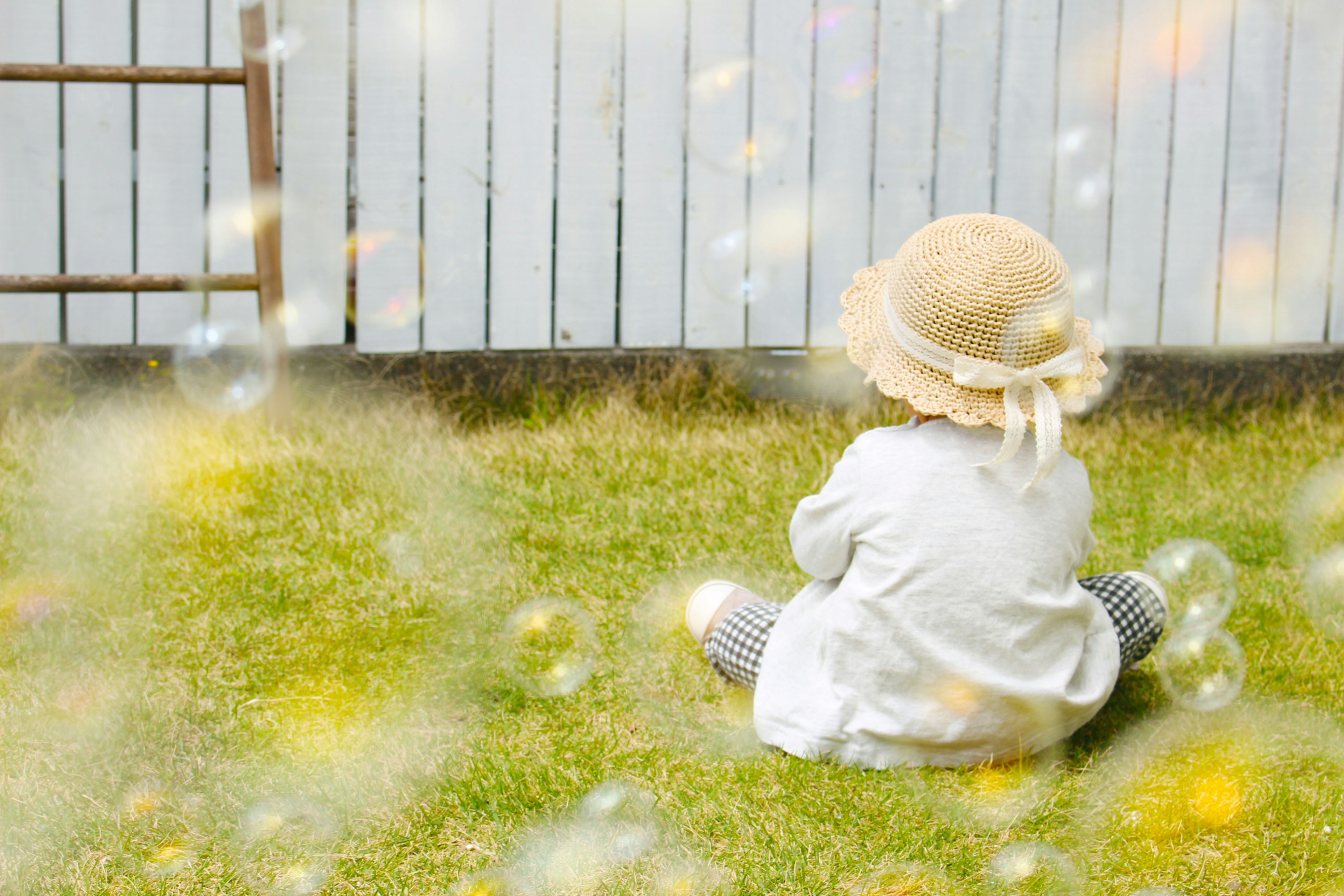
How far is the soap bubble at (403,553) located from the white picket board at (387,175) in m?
0.91

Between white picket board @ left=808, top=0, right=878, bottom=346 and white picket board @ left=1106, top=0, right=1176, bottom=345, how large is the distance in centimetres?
75

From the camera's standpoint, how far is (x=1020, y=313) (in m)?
1.38

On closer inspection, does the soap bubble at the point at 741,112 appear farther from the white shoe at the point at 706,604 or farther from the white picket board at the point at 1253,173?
the white shoe at the point at 706,604

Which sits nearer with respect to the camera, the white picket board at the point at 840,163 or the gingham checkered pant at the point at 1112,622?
the gingham checkered pant at the point at 1112,622

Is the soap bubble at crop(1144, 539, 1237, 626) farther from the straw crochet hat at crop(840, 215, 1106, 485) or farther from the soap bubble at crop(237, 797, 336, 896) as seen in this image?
the soap bubble at crop(237, 797, 336, 896)

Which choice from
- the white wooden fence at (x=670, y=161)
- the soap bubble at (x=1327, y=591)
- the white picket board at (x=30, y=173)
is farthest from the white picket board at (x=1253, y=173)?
the white picket board at (x=30, y=173)

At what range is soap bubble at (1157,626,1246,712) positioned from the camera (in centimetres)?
180

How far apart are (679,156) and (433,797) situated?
212 cm

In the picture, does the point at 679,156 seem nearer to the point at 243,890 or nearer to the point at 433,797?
the point at 433,797

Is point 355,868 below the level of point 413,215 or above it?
below

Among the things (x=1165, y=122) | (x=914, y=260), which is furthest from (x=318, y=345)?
(x=1165, y=122)

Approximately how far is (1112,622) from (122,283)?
2324 mm

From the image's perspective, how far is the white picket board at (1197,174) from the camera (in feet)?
10.8

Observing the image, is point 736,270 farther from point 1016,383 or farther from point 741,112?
point 1016,383
